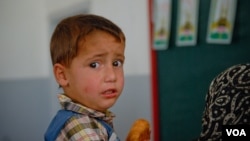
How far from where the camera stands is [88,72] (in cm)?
87

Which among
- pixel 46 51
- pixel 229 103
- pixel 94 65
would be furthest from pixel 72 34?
pixel 46 51

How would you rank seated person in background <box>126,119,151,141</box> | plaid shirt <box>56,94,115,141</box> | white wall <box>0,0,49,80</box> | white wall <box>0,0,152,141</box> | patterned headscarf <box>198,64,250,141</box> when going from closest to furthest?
1. plaid shirt <box>56,94,115,141</box>
2. seated person in background <box>126,119,151,141</box>
3. patterned headscarf <box>198,64,250,141</box>
4. white wall <box>0,0,152,141</box>
5. white wall <box>0,0,49,80</box>

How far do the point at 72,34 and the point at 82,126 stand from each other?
0.82ft

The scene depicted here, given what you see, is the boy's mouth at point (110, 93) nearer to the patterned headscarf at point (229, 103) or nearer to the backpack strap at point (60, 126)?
the backpack strap at point (60, 126)

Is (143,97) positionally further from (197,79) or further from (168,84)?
(197,79)

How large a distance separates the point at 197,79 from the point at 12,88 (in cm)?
111

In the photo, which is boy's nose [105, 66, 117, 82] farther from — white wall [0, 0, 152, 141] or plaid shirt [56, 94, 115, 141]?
white wall [0, 0, 152, 141]

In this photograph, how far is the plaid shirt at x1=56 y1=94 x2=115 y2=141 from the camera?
817mm

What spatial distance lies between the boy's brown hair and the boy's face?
0.04 feet

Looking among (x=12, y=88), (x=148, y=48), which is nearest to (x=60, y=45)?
(x=148, y=48)

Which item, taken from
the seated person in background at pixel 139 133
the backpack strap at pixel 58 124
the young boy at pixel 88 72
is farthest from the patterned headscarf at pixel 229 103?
the backpack strap at pixel 58 124

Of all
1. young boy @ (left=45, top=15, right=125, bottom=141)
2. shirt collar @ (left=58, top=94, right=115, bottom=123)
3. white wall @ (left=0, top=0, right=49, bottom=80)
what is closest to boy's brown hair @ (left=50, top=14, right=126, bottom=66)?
young boy @ (left=45, top=15, right=125, bottom=141)

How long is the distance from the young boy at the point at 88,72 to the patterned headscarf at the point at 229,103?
0.40 metres

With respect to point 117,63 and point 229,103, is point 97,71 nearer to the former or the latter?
point 117,63
